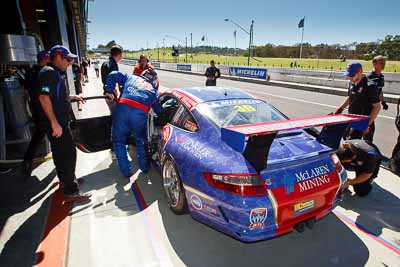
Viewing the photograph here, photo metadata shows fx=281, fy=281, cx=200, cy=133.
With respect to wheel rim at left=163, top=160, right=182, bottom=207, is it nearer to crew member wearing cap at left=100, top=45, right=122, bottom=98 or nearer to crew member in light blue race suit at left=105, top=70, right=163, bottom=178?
crew member in light blue race suit at left=105, top=70, right=163, bottom=178

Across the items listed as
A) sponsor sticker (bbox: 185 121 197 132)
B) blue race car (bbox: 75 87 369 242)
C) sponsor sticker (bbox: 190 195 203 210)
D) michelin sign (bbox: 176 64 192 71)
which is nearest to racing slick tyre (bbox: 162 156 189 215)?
blue race car (bbox: 75 87 369 242)

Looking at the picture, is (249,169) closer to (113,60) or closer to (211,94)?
(211,94)

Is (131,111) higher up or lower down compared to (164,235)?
higher up

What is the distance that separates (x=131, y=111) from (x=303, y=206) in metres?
2.70

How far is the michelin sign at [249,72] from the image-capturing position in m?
23.0

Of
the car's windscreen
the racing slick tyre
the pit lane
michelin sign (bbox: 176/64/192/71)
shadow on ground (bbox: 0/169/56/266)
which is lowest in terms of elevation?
michelin sign (bbox: 176/64/192/71)

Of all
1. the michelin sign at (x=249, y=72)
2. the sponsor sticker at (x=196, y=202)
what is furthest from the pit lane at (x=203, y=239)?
the michelin sign at (x=249, y=72)

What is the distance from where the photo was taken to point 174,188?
10.8 ft

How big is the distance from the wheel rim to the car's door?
1.75 meters

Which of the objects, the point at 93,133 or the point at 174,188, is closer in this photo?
the point at 174,188

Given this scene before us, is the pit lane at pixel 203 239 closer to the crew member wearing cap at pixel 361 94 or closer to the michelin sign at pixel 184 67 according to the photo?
the crew member wearing cap at pixel 361 94

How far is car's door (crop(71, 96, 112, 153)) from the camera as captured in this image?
4.51 metres

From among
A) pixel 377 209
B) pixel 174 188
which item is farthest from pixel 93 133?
pixel 377 209

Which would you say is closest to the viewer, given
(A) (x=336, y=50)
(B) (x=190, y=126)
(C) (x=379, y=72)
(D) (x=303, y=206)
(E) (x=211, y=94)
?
(D) (x=303, y=206)
